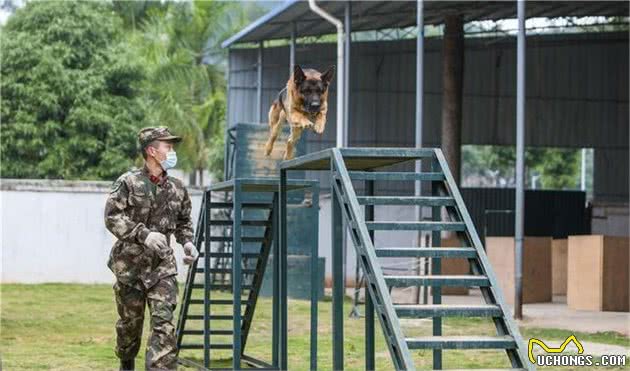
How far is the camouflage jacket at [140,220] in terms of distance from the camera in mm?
9383

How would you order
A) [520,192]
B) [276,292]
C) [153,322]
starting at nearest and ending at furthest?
[153,322], [276,292], [520,192]

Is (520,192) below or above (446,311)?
above

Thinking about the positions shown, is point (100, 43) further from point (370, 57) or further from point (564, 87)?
point (564, 87)

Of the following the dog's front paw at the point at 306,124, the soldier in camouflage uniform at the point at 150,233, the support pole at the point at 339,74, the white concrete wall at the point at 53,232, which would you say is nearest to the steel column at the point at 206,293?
the soldier in camouflage uniform at the point at 150,233

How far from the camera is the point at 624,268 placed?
22.2 metres

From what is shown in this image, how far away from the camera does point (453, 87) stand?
29906 millimetres

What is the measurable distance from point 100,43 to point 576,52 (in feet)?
47.5

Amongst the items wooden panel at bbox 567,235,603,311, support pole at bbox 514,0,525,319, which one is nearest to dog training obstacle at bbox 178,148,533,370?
support pole at bbox 514,0,525,319

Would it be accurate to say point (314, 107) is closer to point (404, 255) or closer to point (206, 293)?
point (404, 255)

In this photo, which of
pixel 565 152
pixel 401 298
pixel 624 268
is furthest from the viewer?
pixel 565 152

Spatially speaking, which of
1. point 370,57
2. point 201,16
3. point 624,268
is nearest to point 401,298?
point 624,268

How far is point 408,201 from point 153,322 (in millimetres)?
2438

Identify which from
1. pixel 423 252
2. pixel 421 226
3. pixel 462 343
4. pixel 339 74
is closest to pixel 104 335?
pixel 339 74

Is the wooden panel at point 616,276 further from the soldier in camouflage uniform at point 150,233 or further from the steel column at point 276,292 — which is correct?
the soldier in camouflage uniform at point 150,233
